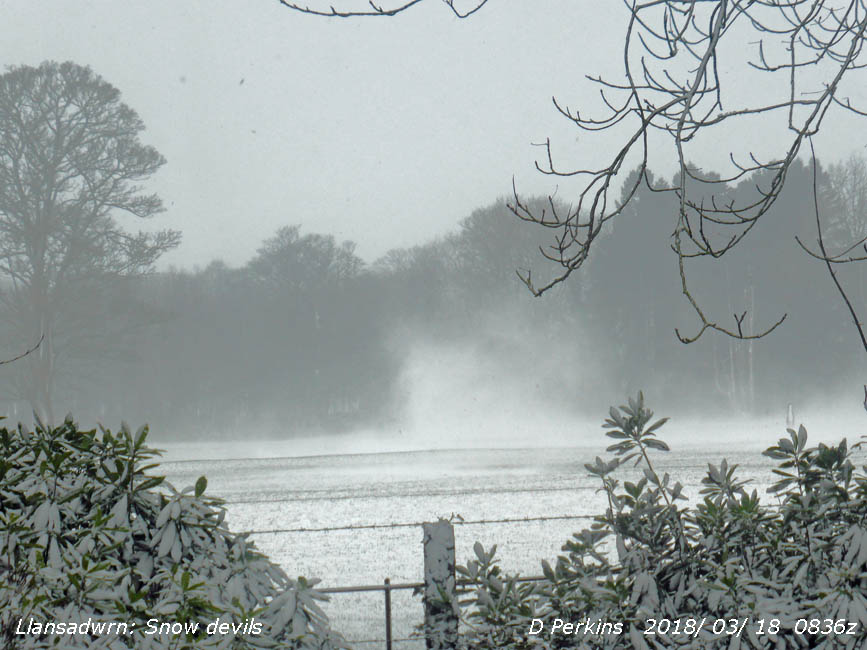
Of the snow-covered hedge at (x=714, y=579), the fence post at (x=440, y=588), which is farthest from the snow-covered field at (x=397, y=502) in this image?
the snow-covered hedge at (x=714, y=579)

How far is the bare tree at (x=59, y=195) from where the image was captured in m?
22.6

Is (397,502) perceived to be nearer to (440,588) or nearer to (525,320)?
(440,588)

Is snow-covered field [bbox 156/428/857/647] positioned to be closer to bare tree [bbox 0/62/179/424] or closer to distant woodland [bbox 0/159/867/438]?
bare tree [bbox 0/62/179/424]

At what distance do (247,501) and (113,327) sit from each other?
12456 millimetres

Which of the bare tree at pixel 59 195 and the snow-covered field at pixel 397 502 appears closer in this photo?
the snow-covered field at pixel 397 502

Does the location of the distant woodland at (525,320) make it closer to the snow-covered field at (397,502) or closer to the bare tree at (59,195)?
the bare tree at (59,195)

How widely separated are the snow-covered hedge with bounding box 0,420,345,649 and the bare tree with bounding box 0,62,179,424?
20808 millimetres

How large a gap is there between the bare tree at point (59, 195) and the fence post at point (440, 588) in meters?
20.6

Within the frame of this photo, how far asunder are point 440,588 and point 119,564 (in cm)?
115

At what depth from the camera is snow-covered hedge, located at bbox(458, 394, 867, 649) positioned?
240 centimetres

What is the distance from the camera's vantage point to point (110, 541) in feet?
7.41

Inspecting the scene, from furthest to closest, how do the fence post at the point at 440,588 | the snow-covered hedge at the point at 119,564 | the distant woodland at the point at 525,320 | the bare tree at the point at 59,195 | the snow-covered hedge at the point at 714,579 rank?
the distant woodland at the point at 525,320, the bare tree at the point at 59,195, the fence post at the point at 440,588, the snow-covered hedge at the point at 714,579, the snow-covered hedge at the point at 119,564

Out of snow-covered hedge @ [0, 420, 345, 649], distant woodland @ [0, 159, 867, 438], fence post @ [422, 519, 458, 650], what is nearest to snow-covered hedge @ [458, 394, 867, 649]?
fence post @ [422, 519, 458, 650]

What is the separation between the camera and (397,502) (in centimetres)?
1300
